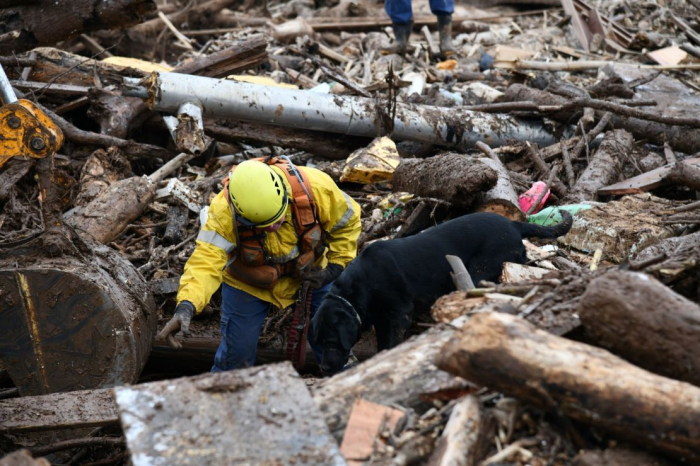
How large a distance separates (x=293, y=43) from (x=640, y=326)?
1040cm

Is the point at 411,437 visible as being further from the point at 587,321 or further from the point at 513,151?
the point at 513,151

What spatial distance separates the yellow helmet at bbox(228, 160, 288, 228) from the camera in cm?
467

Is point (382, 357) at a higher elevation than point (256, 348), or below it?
higher

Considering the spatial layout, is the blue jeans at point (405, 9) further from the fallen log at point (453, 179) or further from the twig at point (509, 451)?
the twig at point (509, 451)

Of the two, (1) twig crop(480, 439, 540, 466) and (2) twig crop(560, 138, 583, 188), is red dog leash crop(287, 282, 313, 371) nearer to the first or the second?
(1) twig crop(480, 439, 540, 466)

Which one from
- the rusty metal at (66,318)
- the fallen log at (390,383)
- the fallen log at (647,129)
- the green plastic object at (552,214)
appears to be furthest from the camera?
the fallen log at (647,129)

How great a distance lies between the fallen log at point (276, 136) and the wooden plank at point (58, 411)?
3779mm

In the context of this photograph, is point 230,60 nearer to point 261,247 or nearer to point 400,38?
point 400,38

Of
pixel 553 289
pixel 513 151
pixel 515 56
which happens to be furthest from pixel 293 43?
pixel 553 289

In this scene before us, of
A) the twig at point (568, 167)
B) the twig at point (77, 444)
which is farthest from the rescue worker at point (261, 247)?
the twig at point (568, 167)

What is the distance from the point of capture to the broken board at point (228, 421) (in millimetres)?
2736

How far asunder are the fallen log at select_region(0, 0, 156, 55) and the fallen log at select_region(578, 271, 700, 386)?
19.1 feet

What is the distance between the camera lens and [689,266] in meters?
3.38

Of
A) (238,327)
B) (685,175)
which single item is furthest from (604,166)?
(238,327)
